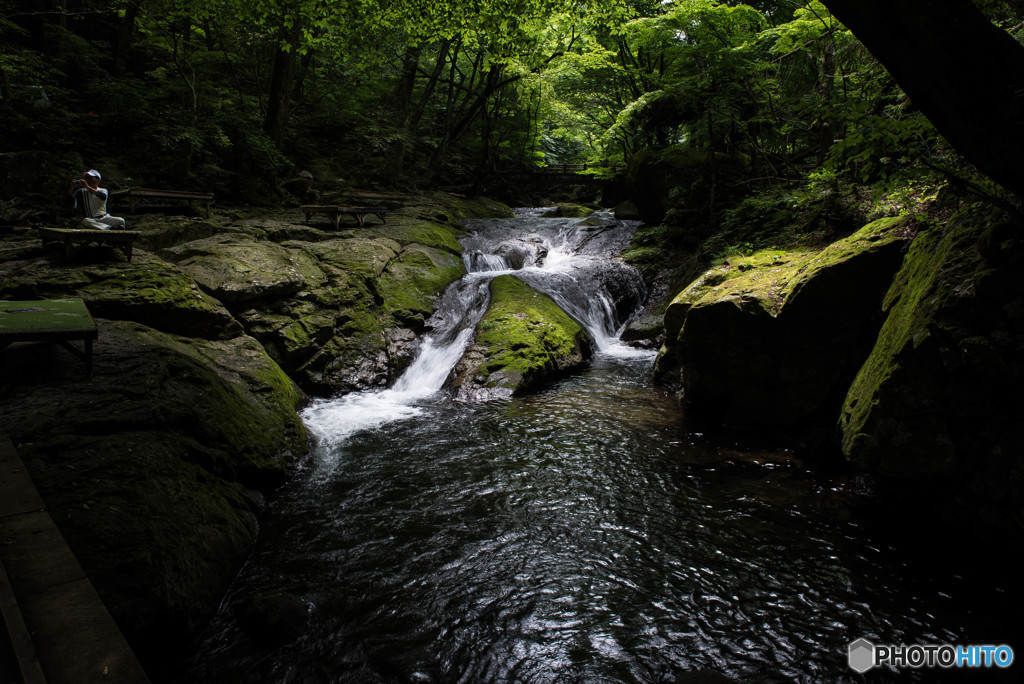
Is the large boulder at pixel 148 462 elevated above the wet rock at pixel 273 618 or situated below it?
above

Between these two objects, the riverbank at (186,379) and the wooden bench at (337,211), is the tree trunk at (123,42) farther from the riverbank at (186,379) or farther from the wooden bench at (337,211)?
the wooden bench at (337,211)

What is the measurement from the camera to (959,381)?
13.3 ft

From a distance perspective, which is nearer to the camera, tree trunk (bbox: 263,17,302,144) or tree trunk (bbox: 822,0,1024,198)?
tree trunk (bbox: 822,0,1024,198)

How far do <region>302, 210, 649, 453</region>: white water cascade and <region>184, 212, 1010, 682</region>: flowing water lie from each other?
867 millimetres

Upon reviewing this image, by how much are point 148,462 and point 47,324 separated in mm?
1781

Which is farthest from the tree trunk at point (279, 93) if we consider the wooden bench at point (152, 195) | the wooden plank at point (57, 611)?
the wooden plank at point (57, 611)

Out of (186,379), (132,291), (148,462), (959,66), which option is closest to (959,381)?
(959,66)

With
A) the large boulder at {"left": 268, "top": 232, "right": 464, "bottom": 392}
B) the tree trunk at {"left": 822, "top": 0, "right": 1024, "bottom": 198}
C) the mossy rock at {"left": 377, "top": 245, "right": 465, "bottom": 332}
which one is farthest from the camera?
the mossy rock at {"left": 377, "top": 245, "right": 465, "bottom": 332}

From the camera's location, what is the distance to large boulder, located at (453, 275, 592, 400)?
349 inches

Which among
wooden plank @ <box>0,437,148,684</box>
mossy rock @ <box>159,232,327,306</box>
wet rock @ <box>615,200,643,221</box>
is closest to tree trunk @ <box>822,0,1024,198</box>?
wooden plank @ <box>0,437,148,684</box>

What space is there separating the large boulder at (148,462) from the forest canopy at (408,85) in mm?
6392

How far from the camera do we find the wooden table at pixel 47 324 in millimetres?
4344

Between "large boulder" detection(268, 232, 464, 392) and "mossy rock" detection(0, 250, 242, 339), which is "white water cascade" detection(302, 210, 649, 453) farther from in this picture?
"mossy rock" detection(0, 250, 242, 339)

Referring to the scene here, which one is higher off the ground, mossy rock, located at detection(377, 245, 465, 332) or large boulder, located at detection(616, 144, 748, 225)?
large boulder, located at detection(616, 144, 748, 225)
